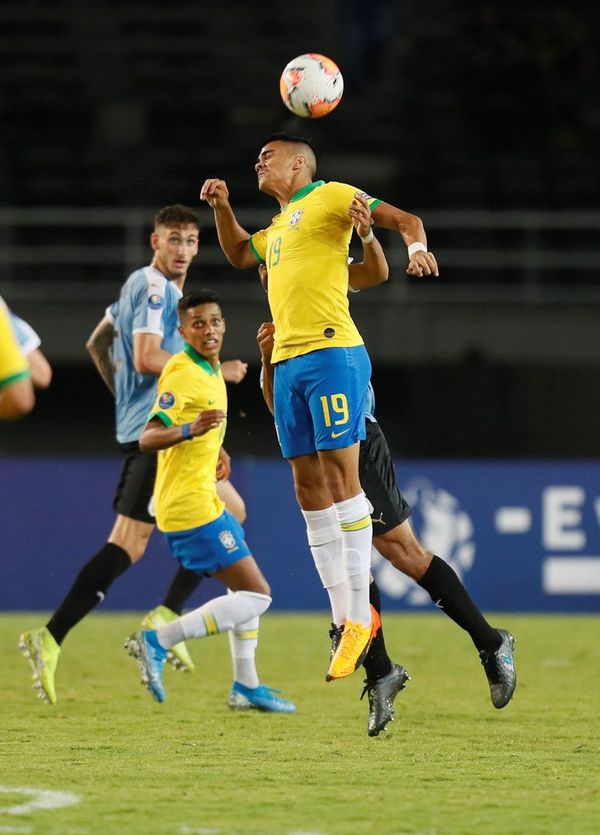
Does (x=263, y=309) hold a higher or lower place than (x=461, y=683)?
higher

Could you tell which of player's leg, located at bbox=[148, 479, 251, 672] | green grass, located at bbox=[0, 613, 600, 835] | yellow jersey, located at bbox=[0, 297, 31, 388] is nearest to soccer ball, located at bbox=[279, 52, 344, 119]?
player's leg, located at bbox=[148, 479, 251, 672]

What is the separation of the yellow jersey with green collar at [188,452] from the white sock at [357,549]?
1.08m

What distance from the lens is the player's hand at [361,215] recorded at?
18.2 ft

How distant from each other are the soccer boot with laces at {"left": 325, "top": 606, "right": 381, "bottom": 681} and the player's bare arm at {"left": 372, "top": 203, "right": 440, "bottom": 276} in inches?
53.3

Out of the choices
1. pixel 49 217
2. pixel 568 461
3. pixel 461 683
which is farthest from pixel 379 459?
pixel 49 217

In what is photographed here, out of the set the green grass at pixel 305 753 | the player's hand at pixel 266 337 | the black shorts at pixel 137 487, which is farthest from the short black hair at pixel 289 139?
the green grass at pixel 305 753

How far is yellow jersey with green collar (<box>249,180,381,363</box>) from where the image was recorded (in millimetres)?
5805

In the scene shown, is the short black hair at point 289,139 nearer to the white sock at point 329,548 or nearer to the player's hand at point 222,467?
the white sock at point 329,548

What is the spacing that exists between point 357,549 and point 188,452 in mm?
1265

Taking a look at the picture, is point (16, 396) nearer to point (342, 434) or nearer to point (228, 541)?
point (342, 434)

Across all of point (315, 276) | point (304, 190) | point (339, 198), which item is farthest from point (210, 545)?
point (339, 198)

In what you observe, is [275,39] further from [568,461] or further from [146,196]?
[568,461]

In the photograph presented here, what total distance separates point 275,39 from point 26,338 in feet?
45.9

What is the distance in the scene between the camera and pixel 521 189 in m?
16.2
